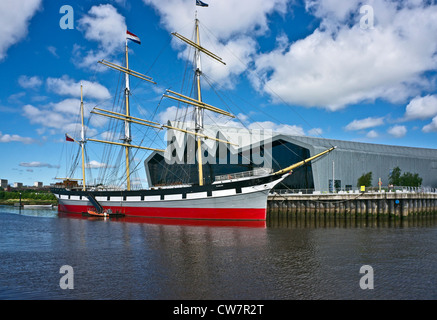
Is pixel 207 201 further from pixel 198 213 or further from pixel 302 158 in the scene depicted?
pixel 302 158

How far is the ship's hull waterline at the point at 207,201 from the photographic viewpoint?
33656 millimetres

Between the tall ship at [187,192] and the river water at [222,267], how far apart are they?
10.1m

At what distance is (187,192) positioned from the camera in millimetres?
37000

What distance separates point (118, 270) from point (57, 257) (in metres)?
5.49

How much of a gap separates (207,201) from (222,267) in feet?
67.9

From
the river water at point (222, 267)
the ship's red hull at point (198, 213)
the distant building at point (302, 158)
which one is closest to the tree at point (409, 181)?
the distant building at point (302, 158)

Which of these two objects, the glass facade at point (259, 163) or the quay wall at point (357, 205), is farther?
the glass facade at point (259, 163)

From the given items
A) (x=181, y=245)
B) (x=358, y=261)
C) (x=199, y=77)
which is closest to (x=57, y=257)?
(x=181, y=245)

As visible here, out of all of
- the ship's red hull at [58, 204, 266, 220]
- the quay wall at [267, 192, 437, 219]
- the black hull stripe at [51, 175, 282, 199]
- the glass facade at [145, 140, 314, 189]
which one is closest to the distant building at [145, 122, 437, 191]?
the glass facade at [145, 140, 314, 189]

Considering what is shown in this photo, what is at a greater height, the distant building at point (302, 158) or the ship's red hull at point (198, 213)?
the distant building at point (302, 158)

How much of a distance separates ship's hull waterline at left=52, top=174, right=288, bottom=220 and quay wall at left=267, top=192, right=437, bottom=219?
7.10 metres

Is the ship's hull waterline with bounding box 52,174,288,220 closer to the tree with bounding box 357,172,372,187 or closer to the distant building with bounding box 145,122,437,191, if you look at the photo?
the distant building with bounding box 145,122,437,191

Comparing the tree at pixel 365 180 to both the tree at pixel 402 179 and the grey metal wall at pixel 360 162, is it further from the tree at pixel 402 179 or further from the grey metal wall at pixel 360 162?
the tree at pixel 402 179

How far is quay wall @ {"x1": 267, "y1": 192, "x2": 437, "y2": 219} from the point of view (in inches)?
1439
